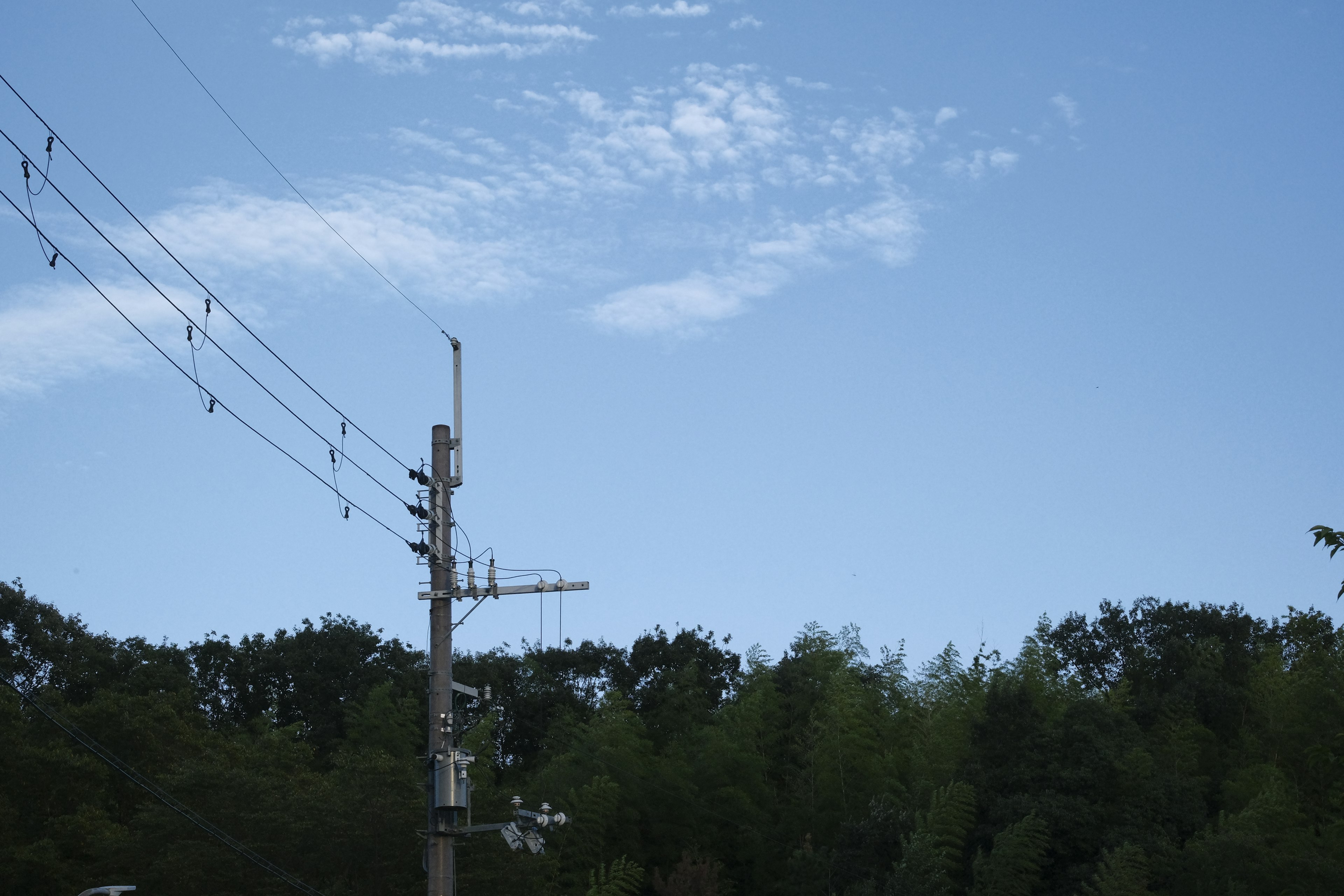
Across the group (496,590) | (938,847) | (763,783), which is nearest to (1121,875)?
(938,847)

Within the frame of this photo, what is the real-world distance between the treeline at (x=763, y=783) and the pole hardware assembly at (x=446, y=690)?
26.5 ft

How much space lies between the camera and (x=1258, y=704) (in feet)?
133

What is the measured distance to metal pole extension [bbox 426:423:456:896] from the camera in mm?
14633

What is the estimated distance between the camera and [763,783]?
130 ft

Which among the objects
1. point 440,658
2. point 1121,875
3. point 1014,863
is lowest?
point 1121,875

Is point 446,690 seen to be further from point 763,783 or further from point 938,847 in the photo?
point 763,783

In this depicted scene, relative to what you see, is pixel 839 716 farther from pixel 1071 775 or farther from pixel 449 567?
pixel 449 567

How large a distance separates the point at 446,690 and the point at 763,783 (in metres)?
26.1

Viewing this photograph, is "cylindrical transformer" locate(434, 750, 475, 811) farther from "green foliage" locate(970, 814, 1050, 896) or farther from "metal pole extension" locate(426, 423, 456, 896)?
"green foliage" locate(970, 814, 1050, 896)

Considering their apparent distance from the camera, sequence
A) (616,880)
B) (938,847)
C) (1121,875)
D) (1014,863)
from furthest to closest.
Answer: (616,880)
(938,847)
(1014,863)
(1121,875)

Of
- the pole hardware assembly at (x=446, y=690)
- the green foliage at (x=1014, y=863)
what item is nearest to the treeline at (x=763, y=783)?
the green foliage at (x=1014, y=863)

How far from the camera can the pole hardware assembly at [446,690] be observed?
14.7m

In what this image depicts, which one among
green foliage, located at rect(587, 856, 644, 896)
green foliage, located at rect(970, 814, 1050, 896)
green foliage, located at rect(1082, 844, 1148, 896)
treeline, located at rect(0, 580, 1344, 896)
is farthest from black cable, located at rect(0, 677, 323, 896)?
green foliage, located at rect(1082, 844, 1148, 896)

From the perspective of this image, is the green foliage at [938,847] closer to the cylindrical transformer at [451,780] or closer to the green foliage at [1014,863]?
the green foliage at [1014,863]
